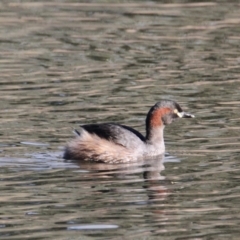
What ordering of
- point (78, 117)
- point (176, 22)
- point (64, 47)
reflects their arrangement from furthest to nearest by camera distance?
point (176, 22) → point (64, 47) → point (78, 117)

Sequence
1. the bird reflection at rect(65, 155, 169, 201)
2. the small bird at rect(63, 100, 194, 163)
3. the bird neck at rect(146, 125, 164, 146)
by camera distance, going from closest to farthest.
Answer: the bird reflection at rect(65, 155, 169, 201) → the small bird at rect(63, 100, 194, 163) → the bird neck at rect(146, 125, 164, 146)

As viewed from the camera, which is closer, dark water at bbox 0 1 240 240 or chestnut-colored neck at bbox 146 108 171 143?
dark water at bbox 0 1 240 240

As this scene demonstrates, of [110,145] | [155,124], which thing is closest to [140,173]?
[110,145]

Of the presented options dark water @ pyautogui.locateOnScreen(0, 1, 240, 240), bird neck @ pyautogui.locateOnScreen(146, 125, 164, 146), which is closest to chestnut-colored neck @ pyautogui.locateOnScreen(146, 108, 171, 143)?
bird neck @ pyautogui.locateOnScreen(146, 125, 164, 146)

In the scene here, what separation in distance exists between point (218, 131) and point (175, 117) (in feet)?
1.99

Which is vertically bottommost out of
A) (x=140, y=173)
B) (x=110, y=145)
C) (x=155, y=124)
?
(x=140, y=173)

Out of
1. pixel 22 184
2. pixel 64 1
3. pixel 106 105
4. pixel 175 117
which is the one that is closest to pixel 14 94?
pixel 106 105

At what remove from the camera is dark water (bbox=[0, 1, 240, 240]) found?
28.6ft

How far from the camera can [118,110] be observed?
44.4 feet

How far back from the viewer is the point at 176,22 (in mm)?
20500

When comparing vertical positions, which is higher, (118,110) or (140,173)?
(118,110)

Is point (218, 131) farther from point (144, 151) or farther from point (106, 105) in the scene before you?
point (106, 105)

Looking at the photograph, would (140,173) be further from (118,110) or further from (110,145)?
(118,110)

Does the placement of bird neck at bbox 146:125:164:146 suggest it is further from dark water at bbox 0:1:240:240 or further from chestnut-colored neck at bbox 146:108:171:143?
dark water at bbox 0:1:240:240
